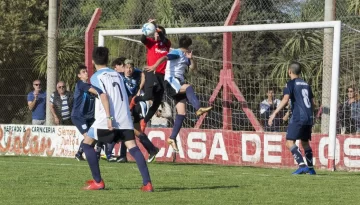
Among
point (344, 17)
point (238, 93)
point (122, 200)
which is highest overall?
point (344, 17)

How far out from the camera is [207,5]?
23672 mm

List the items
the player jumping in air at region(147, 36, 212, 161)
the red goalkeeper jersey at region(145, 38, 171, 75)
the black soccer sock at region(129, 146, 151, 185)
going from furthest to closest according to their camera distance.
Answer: the red goalkeeper jersey at region(145, 38, 171, 75) < the player jumping in air at region(147, 36, 212, 161) < the black soccer sock at region(129, 146, 151, 185)

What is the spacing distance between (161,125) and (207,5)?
11.5ft

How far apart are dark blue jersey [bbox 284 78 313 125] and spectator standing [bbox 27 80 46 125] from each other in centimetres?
954

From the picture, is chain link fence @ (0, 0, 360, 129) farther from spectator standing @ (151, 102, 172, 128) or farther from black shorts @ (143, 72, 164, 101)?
black shorts @ (143, 72, 164, 101)

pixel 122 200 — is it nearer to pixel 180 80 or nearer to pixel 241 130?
pixel 180 80

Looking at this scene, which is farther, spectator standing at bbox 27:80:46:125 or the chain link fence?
spectator standing at bbox 27:80:46:125

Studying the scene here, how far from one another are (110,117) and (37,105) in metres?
13.2

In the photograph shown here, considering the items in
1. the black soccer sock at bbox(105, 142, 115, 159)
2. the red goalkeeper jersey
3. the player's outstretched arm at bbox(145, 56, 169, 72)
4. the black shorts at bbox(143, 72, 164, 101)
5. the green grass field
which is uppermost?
the red goalkeeper jersey

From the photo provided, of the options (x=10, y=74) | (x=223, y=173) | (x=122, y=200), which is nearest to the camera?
(x=122, y=200)

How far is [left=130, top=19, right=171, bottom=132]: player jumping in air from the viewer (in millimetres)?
17438

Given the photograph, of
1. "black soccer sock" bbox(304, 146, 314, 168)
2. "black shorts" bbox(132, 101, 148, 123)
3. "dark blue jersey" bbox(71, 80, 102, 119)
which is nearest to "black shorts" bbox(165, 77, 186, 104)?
"black shorts" bbox(132, 101, 148, 123)

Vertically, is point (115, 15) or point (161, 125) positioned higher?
point (115, 15)

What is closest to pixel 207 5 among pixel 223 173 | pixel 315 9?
pixel 315 9
